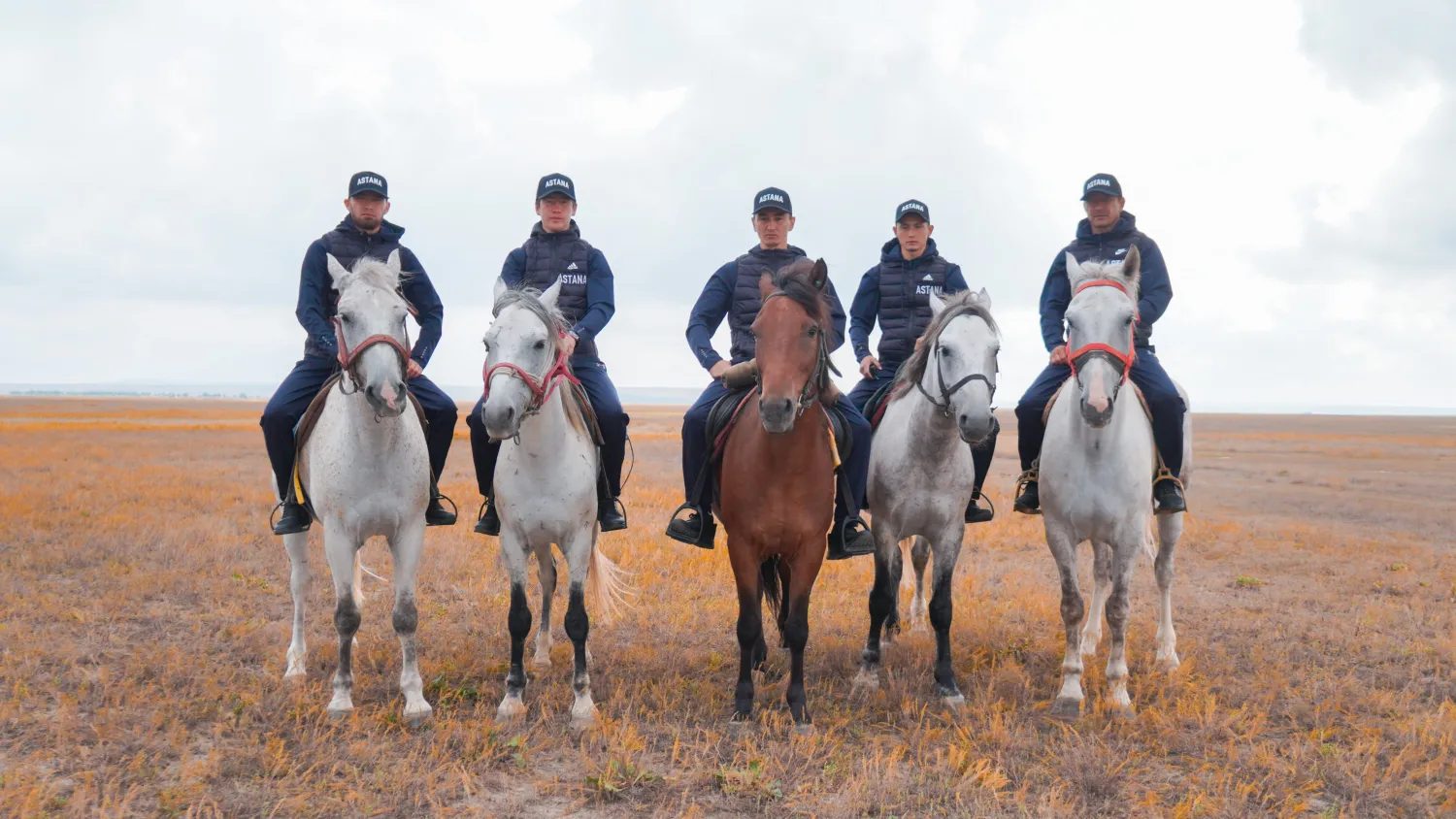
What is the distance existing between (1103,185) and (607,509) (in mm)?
4936

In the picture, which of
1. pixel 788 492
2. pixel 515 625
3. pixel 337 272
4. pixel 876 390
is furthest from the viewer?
pixel 876 390

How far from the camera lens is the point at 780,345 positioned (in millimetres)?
4656

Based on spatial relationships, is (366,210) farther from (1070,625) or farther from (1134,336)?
(1070,625)

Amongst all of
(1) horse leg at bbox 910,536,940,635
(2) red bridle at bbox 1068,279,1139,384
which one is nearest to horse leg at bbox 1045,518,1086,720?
(2) red bridle at bbox 1068,279,1139,384

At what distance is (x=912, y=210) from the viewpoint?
6910 millimetres

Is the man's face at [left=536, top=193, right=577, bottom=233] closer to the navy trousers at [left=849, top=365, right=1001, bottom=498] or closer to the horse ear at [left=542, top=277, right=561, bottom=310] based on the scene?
the horse ear at [left=542, top=277, right=561, bottom=310]

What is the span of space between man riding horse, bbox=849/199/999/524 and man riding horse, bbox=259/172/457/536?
3674 mm

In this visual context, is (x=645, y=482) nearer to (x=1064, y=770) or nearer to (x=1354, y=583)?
(x=1354, y=583)

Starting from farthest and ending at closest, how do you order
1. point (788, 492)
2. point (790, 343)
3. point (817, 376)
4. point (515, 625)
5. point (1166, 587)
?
point (1166, 587) → point (515, 625) → point (788, 492) → point (817, 376) → point (790, 343)

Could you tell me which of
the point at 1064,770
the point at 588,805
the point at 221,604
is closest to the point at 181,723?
the point at 588,805

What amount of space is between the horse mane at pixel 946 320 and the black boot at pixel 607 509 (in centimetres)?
253

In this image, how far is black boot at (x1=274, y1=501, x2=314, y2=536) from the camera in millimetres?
6016

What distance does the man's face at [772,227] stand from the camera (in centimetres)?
649

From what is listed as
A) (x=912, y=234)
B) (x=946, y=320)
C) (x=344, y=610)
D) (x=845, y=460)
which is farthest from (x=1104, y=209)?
(x=344, y=610)
